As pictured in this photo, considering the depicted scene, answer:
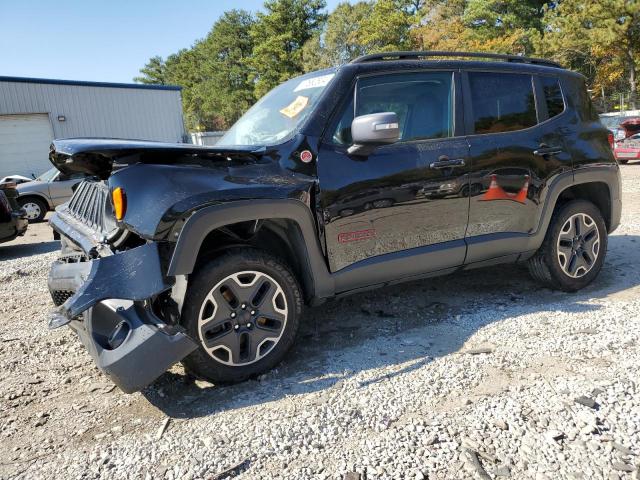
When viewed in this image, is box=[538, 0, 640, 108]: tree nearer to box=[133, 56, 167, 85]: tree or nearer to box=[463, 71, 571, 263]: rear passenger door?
box=[463, 71, 571, 263]: rear passenger door

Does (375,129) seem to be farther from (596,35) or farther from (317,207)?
(596,35)

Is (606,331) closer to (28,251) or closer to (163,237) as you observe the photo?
(163,237)

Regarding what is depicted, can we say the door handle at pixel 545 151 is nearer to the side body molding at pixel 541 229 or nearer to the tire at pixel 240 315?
the side body molding at pixel 541 229

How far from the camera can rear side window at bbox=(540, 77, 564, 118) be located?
4.18m

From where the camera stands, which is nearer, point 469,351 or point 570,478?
point 570,478

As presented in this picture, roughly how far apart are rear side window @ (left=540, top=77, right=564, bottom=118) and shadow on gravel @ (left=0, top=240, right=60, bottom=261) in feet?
23.6

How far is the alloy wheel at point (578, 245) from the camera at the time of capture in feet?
13.9

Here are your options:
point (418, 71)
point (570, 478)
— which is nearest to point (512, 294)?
point (418, 71)

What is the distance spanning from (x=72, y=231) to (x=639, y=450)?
3.34 meters

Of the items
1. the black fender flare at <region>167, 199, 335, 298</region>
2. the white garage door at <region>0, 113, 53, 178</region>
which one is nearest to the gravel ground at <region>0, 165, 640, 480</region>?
the black fender flare at <region>167, 199, 335, 298</region>

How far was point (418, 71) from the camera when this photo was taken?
3.58m

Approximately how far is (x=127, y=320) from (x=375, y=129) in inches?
67.8

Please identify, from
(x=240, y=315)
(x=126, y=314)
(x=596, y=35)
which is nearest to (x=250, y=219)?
(x=240, y=315)

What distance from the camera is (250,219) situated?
2.82 metres
